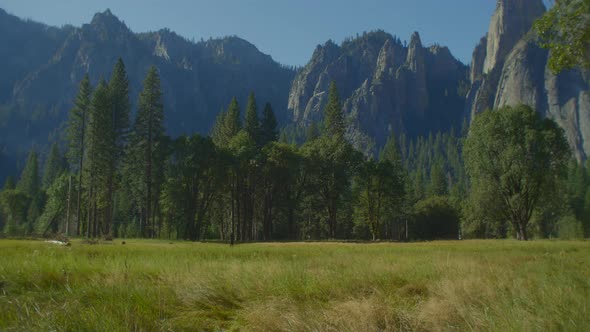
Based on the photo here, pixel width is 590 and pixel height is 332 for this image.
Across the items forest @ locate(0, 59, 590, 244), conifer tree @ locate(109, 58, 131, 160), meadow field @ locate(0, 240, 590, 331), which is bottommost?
meadow field @ locate(0, 240, 590, 331)

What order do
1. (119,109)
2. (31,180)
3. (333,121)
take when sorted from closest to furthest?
(119,109) → (333,121) → (31,180)

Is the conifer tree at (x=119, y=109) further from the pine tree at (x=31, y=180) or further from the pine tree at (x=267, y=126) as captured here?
the pine tree at (x=31, y=180)

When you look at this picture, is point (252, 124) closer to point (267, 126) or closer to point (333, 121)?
point (267, 126)

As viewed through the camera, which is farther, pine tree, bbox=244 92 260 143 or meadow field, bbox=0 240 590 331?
pine tree, bbox=244 92 260 143

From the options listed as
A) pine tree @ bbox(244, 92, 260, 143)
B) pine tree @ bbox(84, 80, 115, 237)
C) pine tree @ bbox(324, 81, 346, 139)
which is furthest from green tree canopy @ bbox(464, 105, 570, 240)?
pine tree @ bbox(84, 80, 115, 237)

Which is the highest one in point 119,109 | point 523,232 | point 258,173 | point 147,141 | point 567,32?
point 119,109

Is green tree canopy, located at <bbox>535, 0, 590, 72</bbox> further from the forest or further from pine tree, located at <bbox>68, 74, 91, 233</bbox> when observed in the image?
pine tree, located at <bbox>68, 74, 91, 233</bbox>

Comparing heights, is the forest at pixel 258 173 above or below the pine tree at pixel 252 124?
below

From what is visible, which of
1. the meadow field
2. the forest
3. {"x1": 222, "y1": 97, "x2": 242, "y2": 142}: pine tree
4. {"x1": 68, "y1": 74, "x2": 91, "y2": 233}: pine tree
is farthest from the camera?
{"x1": 222, "y1": 97, "x2": 242, "y2": 142}: pine tree

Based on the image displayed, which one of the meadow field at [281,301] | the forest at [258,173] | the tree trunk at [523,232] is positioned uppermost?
the forest at [258,173]

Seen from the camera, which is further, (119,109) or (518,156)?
(119,109)

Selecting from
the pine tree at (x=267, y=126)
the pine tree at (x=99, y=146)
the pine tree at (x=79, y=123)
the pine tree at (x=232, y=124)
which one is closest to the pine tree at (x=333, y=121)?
the pine tree at (x=267, y=126)

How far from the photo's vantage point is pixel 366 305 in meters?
5.39

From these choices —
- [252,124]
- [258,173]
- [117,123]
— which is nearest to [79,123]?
[117,123]
